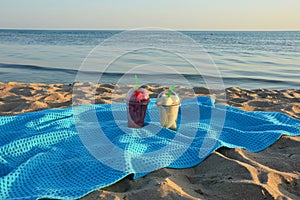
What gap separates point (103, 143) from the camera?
Result: 2791mm

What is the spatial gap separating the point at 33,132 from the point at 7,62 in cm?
804

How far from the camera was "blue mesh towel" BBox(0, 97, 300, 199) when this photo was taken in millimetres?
2201

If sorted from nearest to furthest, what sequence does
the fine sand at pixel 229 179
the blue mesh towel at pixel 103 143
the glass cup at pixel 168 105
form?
the fine sand at pixel 229 179 → the blue mesh towel at pixel 103 143 → the glass cup at pixel 168 105

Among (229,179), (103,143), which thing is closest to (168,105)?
(103,143)

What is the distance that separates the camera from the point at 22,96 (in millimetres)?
4934

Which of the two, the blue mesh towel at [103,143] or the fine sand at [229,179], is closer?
the fine sand at [229,179]

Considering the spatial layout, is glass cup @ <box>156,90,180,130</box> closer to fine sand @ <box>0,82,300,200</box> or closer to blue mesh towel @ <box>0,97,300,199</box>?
blue mesh towel @ <box>0,97,300,199</box>

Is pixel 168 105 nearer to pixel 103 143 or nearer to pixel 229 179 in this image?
pixel 103 143

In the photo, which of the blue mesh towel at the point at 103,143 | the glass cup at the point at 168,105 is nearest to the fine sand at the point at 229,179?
the blue mesh towel at the point at 103,143

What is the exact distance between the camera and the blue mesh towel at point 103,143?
2.20 m

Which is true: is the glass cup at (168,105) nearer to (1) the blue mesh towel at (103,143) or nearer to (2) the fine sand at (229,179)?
(1) the blue mesh towel at (103,143)

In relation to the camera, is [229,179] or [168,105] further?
A: [168,105]

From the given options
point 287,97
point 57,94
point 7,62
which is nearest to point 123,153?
point 57,94

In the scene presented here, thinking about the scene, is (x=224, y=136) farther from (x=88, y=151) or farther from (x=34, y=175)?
(x=34, y=175)
